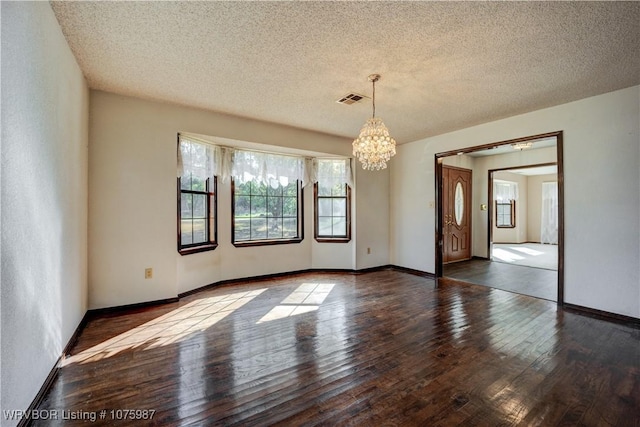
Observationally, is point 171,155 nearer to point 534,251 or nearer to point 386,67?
point 386,67

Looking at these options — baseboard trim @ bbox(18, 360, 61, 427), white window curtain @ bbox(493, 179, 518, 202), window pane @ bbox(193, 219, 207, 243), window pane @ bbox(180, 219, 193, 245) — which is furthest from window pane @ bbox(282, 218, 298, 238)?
white window curtain @ bbox(493, 179, 518, 202)

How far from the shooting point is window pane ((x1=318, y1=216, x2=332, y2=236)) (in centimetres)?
542

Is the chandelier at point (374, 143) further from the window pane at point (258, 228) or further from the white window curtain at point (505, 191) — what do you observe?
the white window curtain at point (505, 191)

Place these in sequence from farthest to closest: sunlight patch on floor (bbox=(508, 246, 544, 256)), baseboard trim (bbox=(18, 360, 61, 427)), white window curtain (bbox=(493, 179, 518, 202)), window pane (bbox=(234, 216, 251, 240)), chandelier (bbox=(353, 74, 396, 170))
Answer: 1. white window curtain (bbox=(493, 179, 518, 202))
2. sunlight patch on floor (bbox=(508, 246, 544, 256))
3. window pane (bbox=(234, 216, 251, 240))
4. chandelier (bbox=(353, 74, 396, 170))
5. baseboard trim (bbox=(18, 360, 61, 427))

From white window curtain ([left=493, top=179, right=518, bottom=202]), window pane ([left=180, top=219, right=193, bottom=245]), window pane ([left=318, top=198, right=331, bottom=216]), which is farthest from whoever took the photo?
white window curtain ([left=493, top=179, right=518, bottom=202])

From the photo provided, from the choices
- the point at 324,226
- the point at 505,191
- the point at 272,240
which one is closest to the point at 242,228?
the point at 272,240

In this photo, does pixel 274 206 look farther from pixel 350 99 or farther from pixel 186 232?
pixel 350 99

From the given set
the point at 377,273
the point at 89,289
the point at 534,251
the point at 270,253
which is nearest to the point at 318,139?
the point at 270,253

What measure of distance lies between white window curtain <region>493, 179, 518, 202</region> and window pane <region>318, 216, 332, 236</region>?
256 inches

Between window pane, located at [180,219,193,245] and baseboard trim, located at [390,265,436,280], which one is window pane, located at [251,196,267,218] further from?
baseboard trim, located at [390,265,436,280]

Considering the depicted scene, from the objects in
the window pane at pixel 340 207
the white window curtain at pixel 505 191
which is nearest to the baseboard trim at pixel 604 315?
the window pane at pixel 340 207

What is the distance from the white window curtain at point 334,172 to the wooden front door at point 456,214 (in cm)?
236

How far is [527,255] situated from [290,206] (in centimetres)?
636

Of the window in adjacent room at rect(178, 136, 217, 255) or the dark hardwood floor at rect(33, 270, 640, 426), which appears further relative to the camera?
the window in adjacent room at rect(178, 136, 217, 255)
